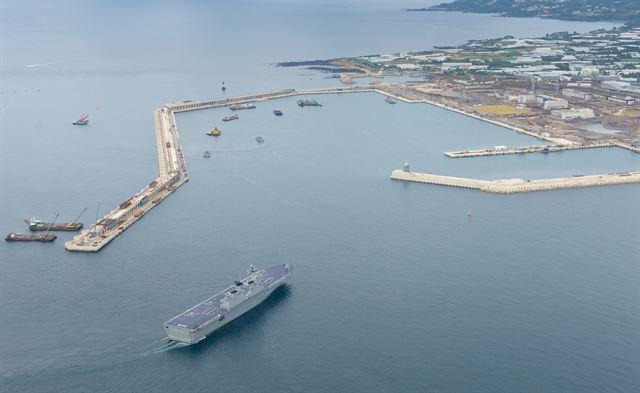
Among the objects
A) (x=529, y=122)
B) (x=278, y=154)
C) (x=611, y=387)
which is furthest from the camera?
(x=529, y=122)

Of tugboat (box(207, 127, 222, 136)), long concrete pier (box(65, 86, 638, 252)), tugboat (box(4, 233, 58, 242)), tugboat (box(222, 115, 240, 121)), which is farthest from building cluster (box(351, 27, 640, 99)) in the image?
tugboat (box(4, 233, 58, 242))

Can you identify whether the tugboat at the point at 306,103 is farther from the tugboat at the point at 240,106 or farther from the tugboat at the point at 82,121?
the tugboat at the point at 82,121

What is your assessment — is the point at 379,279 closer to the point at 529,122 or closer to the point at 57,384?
the point at 57,384

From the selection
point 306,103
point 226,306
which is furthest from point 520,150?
point 226,306

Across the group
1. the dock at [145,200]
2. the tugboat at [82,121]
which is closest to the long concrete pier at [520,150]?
the dock at [145,200]

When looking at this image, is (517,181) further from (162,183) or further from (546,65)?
(546,65)

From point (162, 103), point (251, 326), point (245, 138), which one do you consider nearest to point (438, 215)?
point (251, 326)

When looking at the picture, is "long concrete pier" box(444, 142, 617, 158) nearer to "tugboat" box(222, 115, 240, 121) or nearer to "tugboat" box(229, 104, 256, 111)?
"tugboat" box(222, 115, 240, 121)
